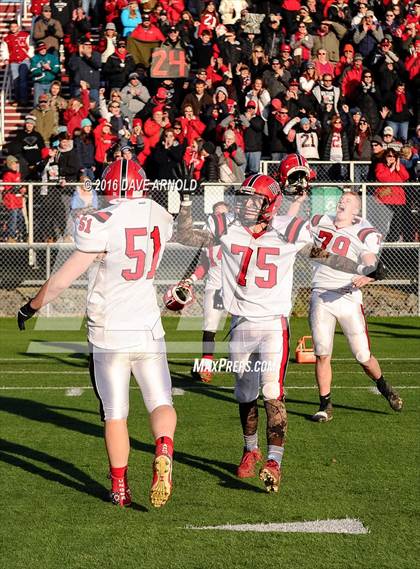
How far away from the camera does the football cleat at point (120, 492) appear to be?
253 inches

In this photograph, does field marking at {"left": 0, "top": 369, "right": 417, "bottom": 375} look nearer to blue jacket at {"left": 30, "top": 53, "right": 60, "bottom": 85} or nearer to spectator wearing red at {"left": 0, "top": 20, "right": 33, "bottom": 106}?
blue jacket at {"left": 30, "top": 53, "right": 60, "bottom": 85}

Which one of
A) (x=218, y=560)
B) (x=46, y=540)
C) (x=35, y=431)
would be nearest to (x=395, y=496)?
(x=218, y=560)

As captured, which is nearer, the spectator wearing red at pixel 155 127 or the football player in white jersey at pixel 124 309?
the football player in white jersey at pixel 124 309

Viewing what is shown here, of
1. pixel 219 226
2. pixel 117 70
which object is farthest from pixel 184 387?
pixel 117 70

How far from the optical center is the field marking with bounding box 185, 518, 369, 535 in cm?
596

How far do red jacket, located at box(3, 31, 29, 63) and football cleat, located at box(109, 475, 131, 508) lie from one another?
1498 cm

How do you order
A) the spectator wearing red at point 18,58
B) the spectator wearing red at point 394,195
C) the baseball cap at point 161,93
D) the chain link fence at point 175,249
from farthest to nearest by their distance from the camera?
the spectator wearing red at point 18,58 → the baseball cap at point 161,93 → the spectator wearing red at point 394,195 → the chain link fence at point 175,249

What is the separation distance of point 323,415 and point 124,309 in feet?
10.7

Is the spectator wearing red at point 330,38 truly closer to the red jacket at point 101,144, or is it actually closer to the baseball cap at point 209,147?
the baseball cap at point 209,147

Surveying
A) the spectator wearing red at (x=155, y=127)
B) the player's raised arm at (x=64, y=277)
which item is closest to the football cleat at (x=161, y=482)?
the player's raised arm at (x=64, y=277)

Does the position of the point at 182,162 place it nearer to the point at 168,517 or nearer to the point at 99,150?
the point at 99,150

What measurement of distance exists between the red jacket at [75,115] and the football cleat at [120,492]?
11740mm

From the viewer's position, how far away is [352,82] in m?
18.7

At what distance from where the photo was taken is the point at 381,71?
18594 mm
